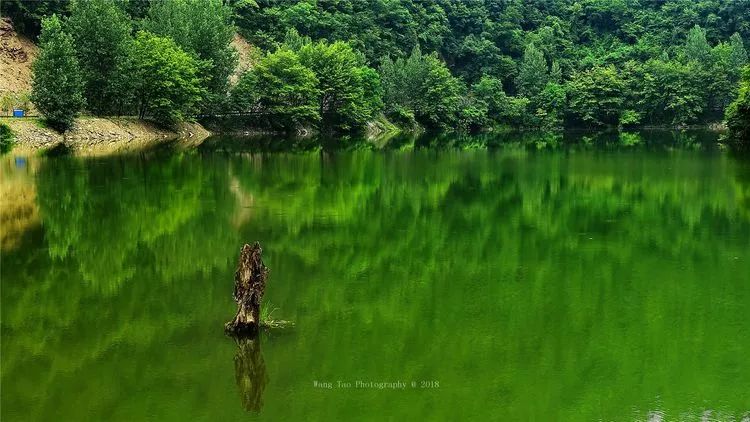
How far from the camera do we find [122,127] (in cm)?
6041

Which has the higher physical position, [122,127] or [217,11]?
[217,11]

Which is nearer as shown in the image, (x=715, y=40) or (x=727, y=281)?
(x=727, y=281)

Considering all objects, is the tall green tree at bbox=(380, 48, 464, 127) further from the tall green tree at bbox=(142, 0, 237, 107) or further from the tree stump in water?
the tree stump in water

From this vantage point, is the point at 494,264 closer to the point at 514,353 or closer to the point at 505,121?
the point at 514,353

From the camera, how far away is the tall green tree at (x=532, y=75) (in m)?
113

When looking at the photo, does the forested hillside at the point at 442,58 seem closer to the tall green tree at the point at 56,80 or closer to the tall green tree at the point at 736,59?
the tall green tree at the point at 736,59

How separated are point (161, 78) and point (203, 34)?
41.3 ft

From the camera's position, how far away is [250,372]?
914 centimetres

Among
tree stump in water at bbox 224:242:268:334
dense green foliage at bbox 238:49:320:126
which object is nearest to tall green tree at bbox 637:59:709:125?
dense green foliage at bbox 238:49:320:126

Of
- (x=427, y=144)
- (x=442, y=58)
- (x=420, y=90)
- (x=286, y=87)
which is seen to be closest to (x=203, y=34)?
(x=286, y=87)

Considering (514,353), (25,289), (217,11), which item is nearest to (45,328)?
(25,289)

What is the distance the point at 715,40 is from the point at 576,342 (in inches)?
5185

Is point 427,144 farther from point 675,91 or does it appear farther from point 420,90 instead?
point 675,91

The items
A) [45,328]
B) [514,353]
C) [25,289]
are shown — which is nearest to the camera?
[514,353]
